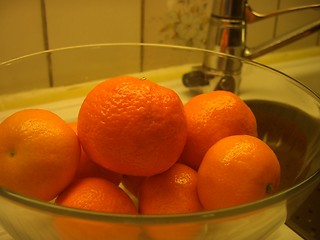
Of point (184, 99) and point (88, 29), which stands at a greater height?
point (88, 29)

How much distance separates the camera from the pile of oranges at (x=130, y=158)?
32 cm

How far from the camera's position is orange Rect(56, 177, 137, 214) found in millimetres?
320

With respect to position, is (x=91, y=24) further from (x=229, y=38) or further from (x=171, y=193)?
(x=171, y=193)

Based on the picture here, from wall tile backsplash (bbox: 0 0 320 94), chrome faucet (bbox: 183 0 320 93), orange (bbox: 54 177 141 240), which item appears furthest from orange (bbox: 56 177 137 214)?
chrome faucet (bbox: 183 0 320 93)

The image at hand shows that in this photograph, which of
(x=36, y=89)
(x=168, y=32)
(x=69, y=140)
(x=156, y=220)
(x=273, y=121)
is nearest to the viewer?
(x=156, y=220)

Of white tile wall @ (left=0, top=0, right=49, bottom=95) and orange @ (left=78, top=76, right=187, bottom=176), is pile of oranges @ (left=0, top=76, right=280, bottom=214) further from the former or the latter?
white tile wall @ (left=0, top=0, right=49, bottom=95)

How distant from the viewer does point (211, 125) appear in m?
0.38

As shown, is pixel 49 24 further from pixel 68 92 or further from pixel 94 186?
pixel 94 186

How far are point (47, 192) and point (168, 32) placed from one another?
19.8 inches

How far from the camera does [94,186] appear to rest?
1.09 feet

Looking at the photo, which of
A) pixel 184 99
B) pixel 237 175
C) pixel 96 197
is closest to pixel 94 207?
pixel 96 197

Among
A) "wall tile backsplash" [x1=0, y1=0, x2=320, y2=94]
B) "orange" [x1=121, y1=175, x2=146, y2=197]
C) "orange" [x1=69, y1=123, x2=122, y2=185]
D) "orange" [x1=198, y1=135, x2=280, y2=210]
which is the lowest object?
"orange" [x1=121, y1=175, x2=146, y2=197]

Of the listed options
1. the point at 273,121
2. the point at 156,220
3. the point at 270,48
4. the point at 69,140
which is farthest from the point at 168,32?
the point at 156,220

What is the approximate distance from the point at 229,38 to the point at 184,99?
0.12 m
